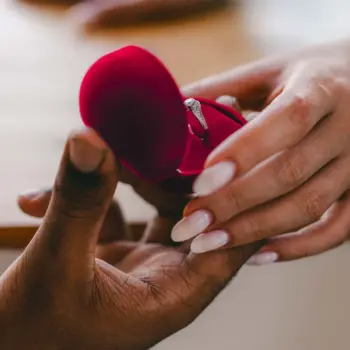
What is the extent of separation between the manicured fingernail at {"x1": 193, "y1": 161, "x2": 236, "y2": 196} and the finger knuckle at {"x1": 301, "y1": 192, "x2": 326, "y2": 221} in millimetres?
79

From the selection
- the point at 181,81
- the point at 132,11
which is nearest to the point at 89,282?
the point at 181,81

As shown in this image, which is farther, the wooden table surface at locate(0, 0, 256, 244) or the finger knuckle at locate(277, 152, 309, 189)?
the wooden table surface at locate(0, 0, 256, 244)

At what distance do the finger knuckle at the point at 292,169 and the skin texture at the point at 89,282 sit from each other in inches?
1.9

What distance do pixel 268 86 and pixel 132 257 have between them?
7.4 inches

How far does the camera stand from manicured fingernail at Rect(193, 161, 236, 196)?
351 millimetres

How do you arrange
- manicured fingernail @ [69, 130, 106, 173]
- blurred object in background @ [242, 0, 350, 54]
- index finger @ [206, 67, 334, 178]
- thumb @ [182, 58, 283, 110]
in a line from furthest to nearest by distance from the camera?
blurred object in background @ [242, 0, 350, 54] < thumb @ [182, 58, 283, 110] < index finger @ [206, 67, 334, 178] < manicured fingernail @ [69, 130, 106, 173]

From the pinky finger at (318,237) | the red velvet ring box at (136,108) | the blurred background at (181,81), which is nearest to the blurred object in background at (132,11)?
the blurred background at (181,81)

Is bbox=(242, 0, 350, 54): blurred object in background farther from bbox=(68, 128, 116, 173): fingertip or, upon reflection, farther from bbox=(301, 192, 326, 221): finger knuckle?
bbox=(68, 128, 116, 173): fingertip

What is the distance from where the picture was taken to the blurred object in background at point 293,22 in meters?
0.85

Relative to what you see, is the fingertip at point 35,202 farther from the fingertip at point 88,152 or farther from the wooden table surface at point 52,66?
the fingertip at point 88,152

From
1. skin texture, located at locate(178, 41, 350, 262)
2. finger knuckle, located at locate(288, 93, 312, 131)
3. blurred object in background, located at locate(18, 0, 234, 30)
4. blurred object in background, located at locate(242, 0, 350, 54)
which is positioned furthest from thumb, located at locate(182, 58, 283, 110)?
blurred object in background, located at locate(18, 0, 234, 30)

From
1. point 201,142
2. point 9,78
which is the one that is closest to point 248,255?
point 201,142

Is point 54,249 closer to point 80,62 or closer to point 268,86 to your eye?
point 268,86

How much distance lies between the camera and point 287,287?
56 cm
